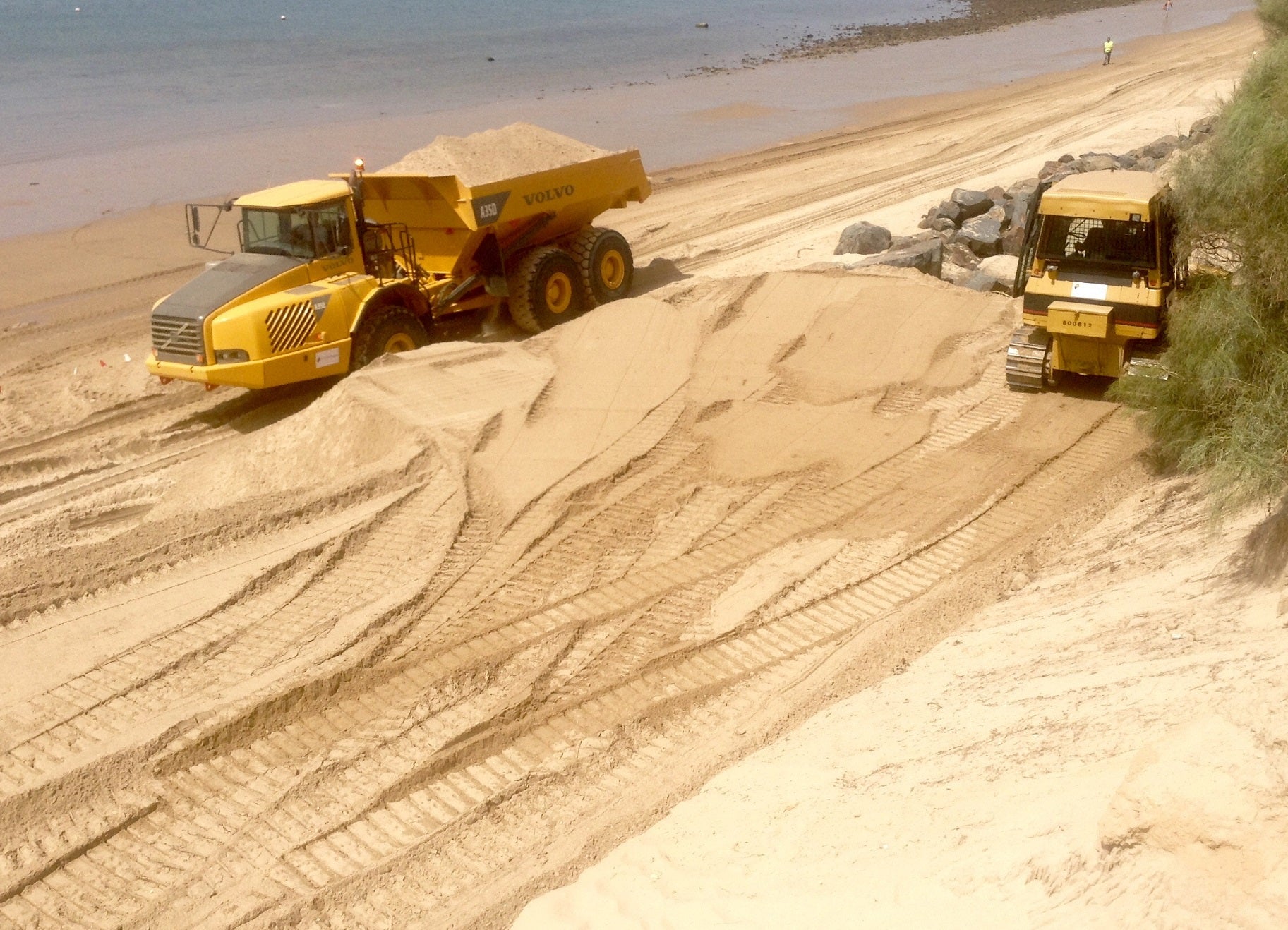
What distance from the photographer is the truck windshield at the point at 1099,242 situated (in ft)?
31.0

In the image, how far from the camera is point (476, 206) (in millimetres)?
12273

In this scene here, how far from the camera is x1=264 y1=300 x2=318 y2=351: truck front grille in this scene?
10.7 metres

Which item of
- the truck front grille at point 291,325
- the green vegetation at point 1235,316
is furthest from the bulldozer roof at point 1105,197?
the truck front grille at point 291,325

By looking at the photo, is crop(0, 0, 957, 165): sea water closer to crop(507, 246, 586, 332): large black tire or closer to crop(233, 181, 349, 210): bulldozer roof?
crop(233, 181, 349, 210): bulldozer roof

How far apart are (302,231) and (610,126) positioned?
21.6m

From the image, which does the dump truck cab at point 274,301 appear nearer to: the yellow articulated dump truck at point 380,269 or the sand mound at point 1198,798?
the yellow articulated dump truck at point 380,269

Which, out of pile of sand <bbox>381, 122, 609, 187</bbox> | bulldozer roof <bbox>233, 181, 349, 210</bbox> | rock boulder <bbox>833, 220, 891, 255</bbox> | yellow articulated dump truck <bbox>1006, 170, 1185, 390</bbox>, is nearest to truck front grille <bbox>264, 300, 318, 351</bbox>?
bulldozer roof <bbox>233, 181, 349, 210</bbox>

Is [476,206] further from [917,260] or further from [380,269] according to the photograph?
[917,260]

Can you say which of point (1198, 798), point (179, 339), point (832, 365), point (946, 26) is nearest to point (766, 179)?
point (832, 365)

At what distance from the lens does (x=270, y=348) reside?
10.7 meters

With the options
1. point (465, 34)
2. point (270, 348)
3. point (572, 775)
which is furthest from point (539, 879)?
point (465, 34)

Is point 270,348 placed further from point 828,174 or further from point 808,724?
point 828,174

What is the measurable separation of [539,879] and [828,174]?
62.2 ft

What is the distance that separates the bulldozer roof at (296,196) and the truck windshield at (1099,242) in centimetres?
667
